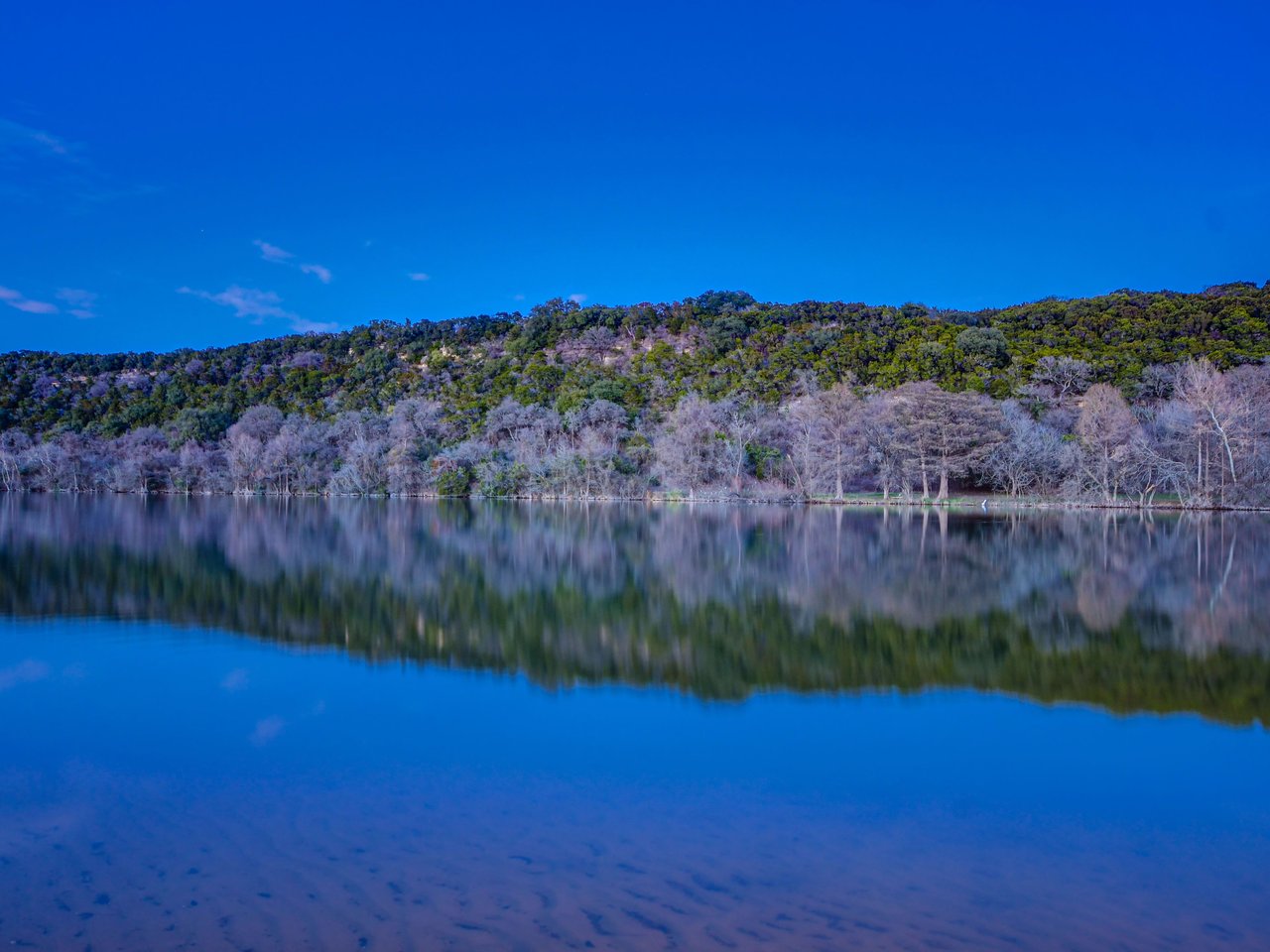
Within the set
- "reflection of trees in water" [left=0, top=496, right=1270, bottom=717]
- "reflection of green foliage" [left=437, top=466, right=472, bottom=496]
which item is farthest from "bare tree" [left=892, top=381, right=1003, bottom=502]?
"reflection of green foliage" [left=437, top=466, right=472, bottom=496]

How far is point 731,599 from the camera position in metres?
14.6

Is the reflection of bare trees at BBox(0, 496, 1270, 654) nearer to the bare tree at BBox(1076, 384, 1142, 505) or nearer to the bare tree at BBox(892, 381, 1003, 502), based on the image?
the bare tree at BBox(1076, 384, 1142, 505)

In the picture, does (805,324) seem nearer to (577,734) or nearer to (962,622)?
(962,622)

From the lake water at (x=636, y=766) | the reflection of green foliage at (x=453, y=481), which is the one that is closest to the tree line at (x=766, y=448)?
the reflection of green foliage at (x=453, y=481)

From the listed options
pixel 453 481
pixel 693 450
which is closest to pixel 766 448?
pixel 693 450

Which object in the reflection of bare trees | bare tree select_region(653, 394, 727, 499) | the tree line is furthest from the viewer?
bare tree select_region(653, 394, 727, 499)

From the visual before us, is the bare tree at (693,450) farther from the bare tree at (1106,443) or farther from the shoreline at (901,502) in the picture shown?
the bare tree at (1106,443)

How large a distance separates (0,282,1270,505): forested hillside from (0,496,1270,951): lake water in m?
33.1

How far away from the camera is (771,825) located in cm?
555

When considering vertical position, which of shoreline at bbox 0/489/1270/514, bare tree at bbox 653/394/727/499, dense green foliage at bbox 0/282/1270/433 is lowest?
shoreline at bbox 0/489/1270/514

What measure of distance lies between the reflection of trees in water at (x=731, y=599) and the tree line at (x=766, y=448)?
17356 mm

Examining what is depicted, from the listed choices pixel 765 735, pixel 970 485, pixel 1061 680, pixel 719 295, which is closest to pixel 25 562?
pixel 765 735

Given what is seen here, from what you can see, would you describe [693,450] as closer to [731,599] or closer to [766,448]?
[766,448]

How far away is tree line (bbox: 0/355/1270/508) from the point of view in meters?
44.0
